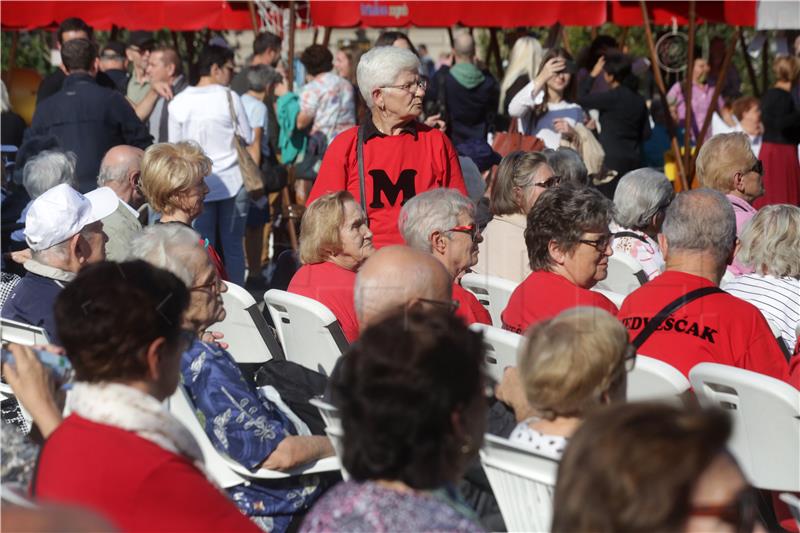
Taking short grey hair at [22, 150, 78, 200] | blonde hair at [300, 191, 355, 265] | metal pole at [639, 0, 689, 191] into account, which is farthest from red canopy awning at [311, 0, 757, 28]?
blonde hair at [300, 191, 355, 265]

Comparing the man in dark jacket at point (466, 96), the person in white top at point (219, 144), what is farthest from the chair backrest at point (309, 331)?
the man in dark jacket at point (466, 96)

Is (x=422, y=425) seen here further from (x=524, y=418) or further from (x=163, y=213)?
(x=163, y=213)

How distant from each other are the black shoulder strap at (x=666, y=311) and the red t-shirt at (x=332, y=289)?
1.06m

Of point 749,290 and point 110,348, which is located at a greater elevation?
point 110,348

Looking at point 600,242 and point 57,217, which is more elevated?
point 57,217

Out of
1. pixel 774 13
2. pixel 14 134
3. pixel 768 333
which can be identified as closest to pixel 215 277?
pixel 768 333

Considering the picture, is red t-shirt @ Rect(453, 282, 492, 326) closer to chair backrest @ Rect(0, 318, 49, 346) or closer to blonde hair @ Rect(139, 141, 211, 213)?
chair backrest @ Rect(0, 318, 49, 346)

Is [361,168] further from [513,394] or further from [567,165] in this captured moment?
[513,394]

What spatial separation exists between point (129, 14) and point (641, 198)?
7216 millimetres

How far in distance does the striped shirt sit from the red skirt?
4.81m

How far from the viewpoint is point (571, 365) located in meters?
2.64

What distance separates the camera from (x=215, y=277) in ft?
11.2

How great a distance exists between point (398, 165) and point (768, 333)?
2056 mm

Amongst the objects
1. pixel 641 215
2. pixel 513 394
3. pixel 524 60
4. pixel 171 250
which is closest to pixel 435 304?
pixel 513 394
